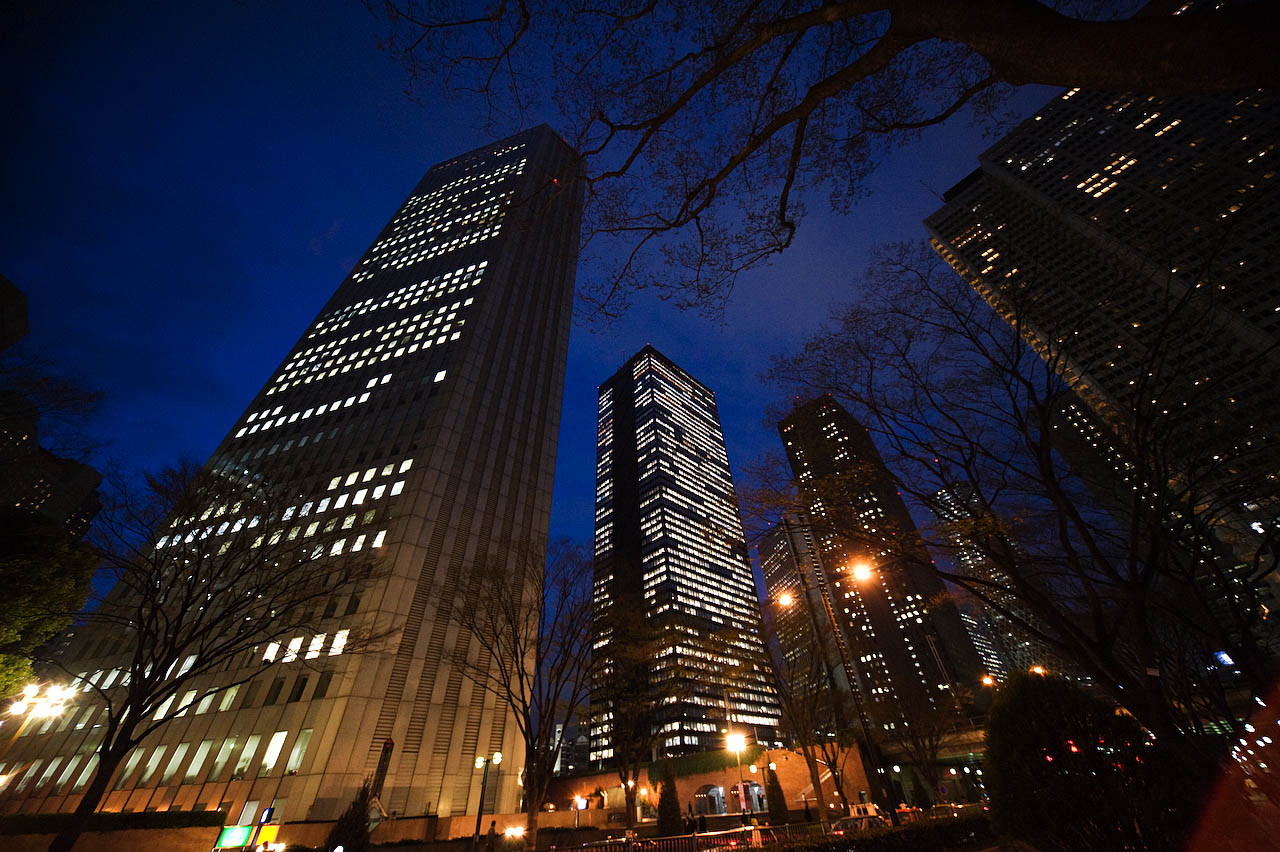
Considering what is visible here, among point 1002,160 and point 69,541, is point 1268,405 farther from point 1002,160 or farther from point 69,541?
point 69,541

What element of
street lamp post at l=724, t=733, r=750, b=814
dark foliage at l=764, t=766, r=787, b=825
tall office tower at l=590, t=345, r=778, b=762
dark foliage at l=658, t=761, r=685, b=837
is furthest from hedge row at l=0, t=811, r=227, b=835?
tall office tower at l=590, t=345, r=778, b=762

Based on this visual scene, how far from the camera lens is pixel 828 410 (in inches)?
423

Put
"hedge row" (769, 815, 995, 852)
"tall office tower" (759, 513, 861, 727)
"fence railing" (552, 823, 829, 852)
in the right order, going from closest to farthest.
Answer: "hedge row" (769, 815, 995, 852), "fence railing" (552, 823, 829, 852), "tall office tower" (759, 513, 861, 727)

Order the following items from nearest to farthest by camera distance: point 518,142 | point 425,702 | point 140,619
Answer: point 140,619, point 425,702, point 518,142

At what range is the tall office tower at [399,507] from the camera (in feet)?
74.8

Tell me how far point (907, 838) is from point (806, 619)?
1085 centimetres

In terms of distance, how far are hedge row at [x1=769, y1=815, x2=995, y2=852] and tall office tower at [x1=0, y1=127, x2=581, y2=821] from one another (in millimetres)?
14627

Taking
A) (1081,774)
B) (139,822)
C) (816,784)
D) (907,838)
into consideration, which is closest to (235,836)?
(139,822)

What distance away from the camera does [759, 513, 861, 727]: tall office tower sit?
1354 cm

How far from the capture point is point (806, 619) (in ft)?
74.8

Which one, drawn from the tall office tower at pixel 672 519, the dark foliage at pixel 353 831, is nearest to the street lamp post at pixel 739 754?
the dark foliage at pixel 353 831

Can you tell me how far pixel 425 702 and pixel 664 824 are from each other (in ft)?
47.2

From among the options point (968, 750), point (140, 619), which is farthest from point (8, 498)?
point (968, 750)

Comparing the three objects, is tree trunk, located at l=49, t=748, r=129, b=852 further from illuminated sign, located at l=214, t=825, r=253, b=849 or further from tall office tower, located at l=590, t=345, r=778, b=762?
tall office tower, located at l=590, t=345, r=778, b=762
